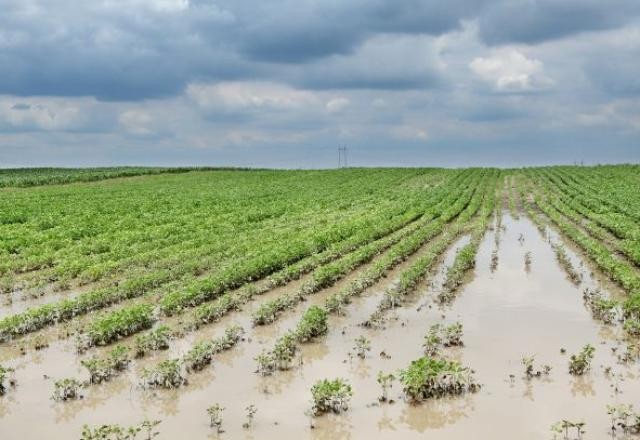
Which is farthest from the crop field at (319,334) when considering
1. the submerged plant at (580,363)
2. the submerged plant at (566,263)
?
the submerged plant at (566,263)

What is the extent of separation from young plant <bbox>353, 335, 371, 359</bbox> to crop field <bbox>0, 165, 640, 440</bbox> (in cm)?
5

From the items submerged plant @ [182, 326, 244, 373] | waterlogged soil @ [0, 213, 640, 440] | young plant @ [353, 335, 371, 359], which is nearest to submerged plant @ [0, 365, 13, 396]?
waterlogged soil @ [0, 213, 640, 440]

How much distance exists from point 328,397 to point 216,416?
1574mm

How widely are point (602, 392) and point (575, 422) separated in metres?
1.26

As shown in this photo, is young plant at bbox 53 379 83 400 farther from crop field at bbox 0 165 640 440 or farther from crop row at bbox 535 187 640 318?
crop row at bbox 535 187 640 318

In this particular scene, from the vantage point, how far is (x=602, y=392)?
376 inches

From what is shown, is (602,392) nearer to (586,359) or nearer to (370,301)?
(586,359)

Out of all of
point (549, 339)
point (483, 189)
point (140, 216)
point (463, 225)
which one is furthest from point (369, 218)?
point (483, 189)

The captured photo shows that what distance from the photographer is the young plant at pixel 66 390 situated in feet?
31.5

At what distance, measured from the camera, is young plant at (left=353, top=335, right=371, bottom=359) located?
37.2 ft

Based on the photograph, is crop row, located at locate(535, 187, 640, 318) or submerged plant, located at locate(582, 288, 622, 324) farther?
crop row, located at locate(535, 187, 640, 318)

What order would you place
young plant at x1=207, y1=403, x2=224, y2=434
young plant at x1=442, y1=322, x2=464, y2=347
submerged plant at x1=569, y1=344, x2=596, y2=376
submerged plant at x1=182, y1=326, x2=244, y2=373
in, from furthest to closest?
young plant at x1=442, y1=322, x2=464, y2=347, submerged plant at x1=182, y1=326, x2=244, y2=373, submerged plant at x1=569, y1=344, x2=596, y2=376, young plant at x1=207, y1=403, x2=224, y2=434

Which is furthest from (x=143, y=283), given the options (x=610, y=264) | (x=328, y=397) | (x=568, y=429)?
(x=610, y=264)

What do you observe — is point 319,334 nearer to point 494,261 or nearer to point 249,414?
point 249,414
